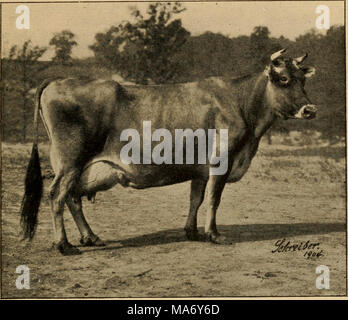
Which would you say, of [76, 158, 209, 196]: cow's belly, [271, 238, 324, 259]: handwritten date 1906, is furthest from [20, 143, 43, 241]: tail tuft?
[271, 238, 324, 259]: handwritten date 1906

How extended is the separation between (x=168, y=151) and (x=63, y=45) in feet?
7.91

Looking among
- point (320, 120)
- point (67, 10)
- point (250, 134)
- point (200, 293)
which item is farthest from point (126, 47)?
point (200, 293)

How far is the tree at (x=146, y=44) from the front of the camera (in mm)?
8438

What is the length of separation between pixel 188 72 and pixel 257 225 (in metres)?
2.59

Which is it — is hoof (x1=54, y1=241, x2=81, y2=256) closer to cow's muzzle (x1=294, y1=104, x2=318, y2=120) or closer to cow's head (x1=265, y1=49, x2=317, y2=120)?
cow's head (x1=265, y1=49, x2=317, y2=120)

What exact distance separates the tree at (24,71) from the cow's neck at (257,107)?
3.15 meters

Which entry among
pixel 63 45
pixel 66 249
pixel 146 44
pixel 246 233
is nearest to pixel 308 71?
pixel 246 233

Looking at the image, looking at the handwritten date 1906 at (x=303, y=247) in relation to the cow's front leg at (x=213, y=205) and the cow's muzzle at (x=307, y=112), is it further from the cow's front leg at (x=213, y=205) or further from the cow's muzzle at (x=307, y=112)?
the cow's muzzle at (x=307, y=112)

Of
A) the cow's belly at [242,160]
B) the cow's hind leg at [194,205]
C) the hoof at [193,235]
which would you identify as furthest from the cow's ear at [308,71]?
the hoof at [193,235]

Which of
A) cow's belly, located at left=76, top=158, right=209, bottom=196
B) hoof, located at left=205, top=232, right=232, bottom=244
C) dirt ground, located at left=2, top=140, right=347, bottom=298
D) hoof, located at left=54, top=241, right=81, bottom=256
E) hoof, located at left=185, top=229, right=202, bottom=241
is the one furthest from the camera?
hoof, located at left=185, top=229, right=202, bottom=241

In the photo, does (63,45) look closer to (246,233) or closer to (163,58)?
(163,58)

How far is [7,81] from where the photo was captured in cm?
836

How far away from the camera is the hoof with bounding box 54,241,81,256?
748cm

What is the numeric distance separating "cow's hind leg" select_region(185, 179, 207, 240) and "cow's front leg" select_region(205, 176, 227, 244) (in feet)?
0.63
